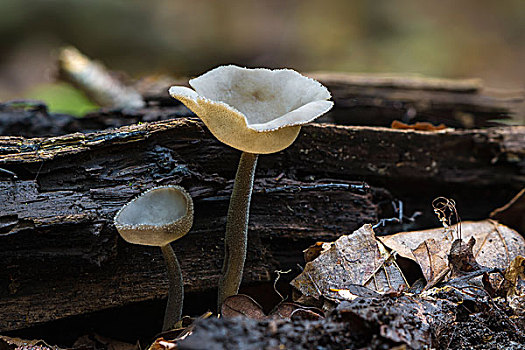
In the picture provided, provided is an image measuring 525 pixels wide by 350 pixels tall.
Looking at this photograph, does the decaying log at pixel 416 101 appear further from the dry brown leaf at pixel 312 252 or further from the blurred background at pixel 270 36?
the blurred background at pixel 270 36

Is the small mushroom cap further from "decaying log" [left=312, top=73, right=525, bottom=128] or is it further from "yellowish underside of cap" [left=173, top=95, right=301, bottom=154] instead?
"decaying log" [left=312, top=73, right=525, bottom=128]

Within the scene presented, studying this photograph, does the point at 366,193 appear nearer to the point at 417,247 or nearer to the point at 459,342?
the point at 417,247

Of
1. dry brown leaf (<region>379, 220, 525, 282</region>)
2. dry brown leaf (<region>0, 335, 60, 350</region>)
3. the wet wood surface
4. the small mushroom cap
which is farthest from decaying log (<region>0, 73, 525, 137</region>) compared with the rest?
dry brown leaf (<region>0, 335, 60, 350</region>)

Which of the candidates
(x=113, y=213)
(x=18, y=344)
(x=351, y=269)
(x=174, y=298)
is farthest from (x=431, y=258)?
(x=18, y=344)

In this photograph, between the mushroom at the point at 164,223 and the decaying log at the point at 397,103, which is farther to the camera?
the decaying log at the point at 397,103

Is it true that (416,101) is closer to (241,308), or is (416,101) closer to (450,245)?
(450,245)

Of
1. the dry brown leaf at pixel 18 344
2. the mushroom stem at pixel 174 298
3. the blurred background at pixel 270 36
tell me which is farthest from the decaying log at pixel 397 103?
the blurred background at pixel 270 36
